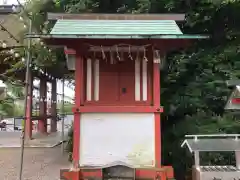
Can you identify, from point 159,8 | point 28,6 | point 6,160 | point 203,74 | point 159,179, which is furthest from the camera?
point 6,160

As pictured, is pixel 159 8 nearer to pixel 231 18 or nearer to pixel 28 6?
pixel 231 18

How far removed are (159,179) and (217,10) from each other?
16.5 ft

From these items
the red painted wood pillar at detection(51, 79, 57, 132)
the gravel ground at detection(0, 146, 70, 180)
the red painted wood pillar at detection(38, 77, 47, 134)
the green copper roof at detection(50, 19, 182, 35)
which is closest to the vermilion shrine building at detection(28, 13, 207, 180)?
the green copper roof at detection(50, 19, 182, 35)

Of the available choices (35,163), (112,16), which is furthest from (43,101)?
(112,16)

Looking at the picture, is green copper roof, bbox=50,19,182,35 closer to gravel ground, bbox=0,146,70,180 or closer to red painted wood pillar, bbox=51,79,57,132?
gravel ground, bbox=0,146,70,180

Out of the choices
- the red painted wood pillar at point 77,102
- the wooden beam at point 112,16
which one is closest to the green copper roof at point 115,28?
the wooden beam at point 112,16

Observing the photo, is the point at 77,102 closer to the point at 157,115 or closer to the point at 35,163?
the point at 157,115

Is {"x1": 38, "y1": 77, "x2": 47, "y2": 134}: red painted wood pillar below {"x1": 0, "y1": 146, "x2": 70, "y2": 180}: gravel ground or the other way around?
the other way around

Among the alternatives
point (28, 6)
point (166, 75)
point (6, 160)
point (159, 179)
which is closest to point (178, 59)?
point (166, 75)

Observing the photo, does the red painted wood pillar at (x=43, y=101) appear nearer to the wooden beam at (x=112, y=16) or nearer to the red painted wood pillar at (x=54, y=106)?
the red painted wood pillar at (x=54, y=106)

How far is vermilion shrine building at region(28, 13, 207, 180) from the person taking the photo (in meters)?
6.61

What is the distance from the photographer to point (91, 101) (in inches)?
279

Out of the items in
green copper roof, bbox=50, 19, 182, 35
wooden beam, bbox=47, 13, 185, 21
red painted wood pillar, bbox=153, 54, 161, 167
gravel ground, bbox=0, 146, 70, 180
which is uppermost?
wooden beam, bbox=47, 13, 185, 21

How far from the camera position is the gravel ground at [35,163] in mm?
9328
